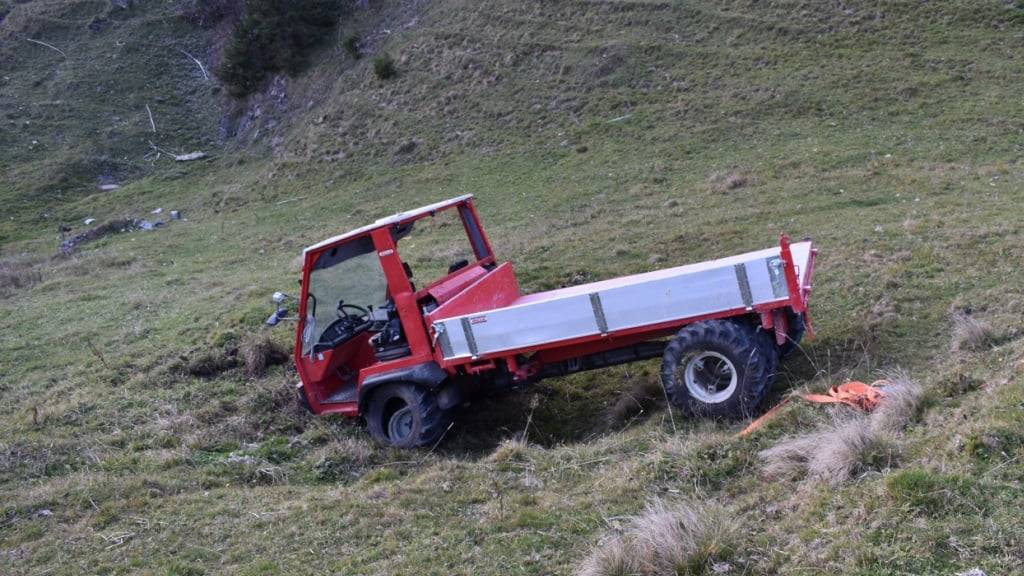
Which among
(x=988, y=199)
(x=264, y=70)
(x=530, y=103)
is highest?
(x=264, y=70)

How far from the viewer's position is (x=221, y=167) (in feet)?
112

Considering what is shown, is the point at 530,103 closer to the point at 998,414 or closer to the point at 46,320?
the point at 46,320

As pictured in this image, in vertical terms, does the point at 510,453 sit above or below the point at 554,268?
below

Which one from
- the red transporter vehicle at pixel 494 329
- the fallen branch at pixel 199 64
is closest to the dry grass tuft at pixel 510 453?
the red transporter vehicle at pixel 494 329

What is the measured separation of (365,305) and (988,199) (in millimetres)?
10214

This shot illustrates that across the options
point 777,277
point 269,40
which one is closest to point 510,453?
point 777,277

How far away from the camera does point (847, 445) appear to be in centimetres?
541

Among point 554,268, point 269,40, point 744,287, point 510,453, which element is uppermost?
point 269,40

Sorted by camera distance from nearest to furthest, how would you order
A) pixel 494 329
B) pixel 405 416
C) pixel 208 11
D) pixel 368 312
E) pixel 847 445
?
pixel 847 445
pixel 494 329
pixel 405 416
pixel 368 312
pixel 208 11

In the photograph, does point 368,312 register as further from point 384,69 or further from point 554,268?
point 384,69

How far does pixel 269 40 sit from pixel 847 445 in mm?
36639

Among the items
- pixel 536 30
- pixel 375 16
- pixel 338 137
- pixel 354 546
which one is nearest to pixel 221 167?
pixel 338 137

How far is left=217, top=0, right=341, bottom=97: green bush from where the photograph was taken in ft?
124

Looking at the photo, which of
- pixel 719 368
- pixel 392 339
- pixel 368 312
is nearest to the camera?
pixel 719 368
